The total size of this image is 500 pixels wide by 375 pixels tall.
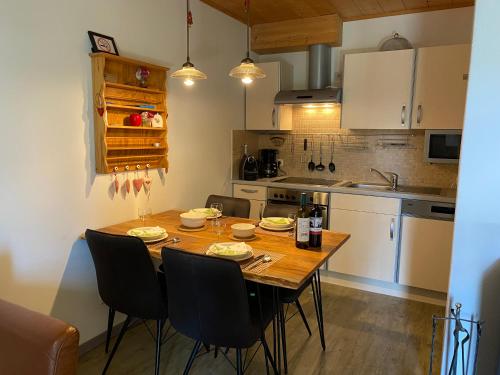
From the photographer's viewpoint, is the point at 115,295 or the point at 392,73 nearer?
the point at 115,295

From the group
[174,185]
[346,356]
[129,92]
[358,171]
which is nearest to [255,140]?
[358,171]

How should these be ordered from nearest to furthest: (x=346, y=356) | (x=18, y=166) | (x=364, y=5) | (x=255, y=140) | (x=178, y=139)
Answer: (x=18, y=166) → (x=346, y=356) → (x=178, y=139) → (x=364, y=5) → (x=255, y=140)

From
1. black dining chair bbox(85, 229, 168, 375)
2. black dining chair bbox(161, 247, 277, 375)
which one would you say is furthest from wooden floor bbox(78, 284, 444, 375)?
black dining chair bbox(161, 247, 277, 375)

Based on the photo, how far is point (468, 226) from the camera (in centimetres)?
174

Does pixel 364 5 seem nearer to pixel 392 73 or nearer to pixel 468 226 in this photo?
pixel 392 73

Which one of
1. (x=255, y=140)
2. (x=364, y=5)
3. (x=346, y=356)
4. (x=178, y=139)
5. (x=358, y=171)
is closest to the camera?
(x=346, y=356)

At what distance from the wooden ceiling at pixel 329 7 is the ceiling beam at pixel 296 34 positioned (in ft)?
0.22

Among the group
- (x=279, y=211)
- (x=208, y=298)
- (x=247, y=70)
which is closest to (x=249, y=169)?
(x=279, y=211)

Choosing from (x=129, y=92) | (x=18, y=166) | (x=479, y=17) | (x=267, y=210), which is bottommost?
(x=267, y=210)

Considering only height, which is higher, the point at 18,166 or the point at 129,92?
the point at 129,92

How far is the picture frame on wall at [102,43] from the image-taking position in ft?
7.36

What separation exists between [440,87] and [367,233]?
1.36 meters

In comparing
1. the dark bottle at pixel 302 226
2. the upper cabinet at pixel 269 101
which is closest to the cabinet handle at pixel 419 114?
the upper cabinet at pixel 269 101

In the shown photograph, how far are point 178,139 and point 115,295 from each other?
1.41 m
